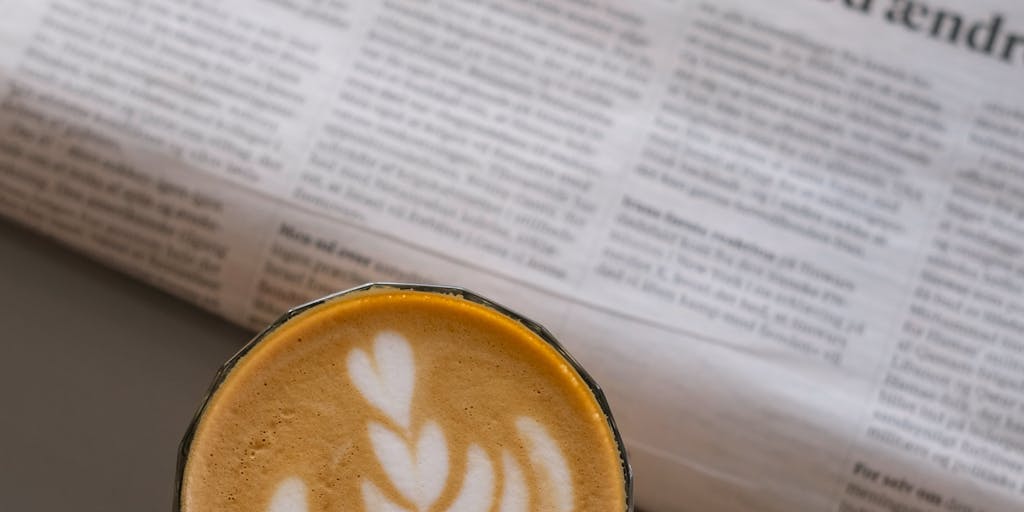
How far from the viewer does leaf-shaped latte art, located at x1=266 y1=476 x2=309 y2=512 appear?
0.38 meters

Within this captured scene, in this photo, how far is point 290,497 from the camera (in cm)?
38

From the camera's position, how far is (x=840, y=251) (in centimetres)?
49

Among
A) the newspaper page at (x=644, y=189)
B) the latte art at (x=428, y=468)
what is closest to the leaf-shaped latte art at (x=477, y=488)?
the latte art at (x=428, y=468)

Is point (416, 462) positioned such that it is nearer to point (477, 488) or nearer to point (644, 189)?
point (477, 488)

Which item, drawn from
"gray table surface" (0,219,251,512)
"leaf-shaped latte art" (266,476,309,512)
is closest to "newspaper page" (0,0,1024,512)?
"gray table surface" (0,219,251,512)

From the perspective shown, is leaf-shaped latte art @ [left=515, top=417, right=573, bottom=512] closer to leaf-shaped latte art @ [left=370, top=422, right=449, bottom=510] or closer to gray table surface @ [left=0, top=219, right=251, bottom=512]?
leaf-shaped latte art @ [left=370, top=422, right=449, bottom=510]

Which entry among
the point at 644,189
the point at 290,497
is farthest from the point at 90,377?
the point at 644,189

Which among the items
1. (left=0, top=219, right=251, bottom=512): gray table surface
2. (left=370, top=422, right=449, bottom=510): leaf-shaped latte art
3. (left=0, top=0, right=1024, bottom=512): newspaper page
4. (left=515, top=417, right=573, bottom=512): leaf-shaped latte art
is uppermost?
(left=0, top=0, right=1024, bottom=512): newspaper page

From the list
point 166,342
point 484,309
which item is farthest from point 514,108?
point 166,342

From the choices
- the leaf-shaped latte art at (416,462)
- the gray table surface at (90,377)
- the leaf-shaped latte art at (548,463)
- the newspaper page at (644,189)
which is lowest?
the gray table surface at (90,377)

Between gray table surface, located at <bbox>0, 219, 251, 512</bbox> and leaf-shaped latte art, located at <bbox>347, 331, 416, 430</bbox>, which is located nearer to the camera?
leaf-shaped latte art, located at <bbox>347, 331, 416, 430</bbox>

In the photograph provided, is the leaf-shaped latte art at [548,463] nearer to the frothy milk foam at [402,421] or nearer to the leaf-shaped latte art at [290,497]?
the frothy milk foam at [402,421]

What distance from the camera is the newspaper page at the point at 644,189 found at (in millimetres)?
479

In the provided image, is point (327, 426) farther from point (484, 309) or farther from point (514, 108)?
point (514, 108)
